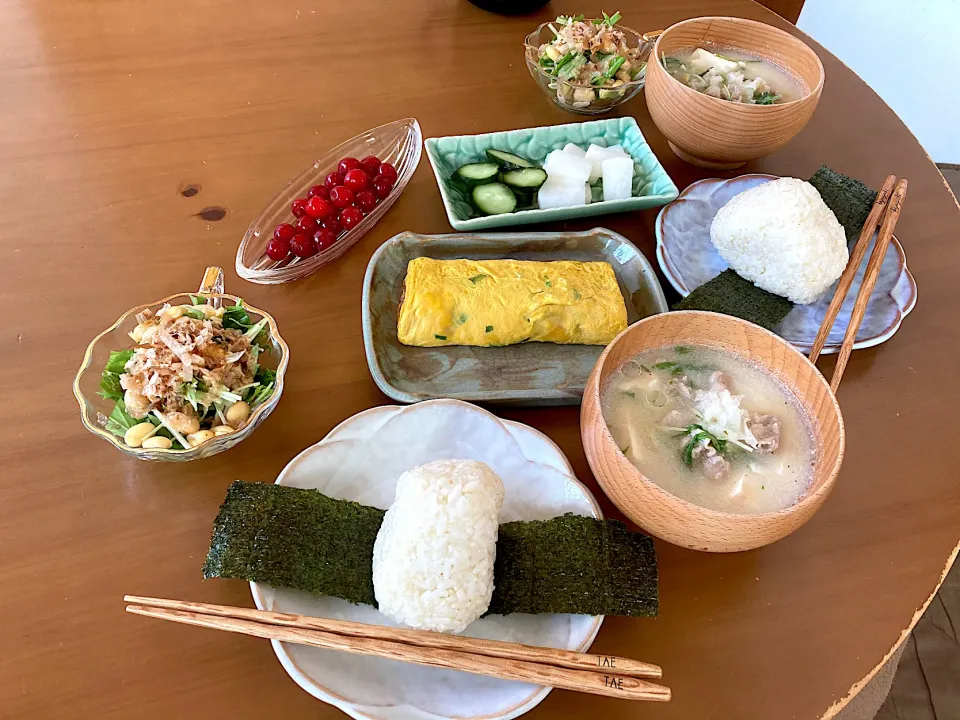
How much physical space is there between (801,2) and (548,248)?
6.21 ft

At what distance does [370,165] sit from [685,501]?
1026 mm

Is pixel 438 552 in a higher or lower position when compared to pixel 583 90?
lower

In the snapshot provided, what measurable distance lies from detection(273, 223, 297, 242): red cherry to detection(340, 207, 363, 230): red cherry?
0.34 ft

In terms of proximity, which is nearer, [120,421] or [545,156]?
[120,421]

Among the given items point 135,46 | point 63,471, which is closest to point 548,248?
point 63,471

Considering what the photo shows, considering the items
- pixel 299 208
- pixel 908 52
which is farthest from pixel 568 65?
pixel 908 52

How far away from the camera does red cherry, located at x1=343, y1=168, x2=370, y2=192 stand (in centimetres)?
145

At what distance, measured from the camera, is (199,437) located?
3.40ft

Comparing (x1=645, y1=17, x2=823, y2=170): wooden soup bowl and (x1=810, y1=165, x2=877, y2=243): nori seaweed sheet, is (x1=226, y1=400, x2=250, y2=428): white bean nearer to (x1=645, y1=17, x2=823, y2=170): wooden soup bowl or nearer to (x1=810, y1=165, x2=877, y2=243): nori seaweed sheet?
(x1=645, y1=17, x2=823, y2=170): wooden soup bowl

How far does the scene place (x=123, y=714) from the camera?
0.88 meters

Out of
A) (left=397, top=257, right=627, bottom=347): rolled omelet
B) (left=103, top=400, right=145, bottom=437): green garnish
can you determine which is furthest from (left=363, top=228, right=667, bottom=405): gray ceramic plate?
(left=103, top=400, right=145, bottom=437): green garnish

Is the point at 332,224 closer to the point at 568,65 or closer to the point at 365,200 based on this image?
the point at 365,200

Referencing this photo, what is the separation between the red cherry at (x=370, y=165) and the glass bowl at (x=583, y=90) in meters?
0.50

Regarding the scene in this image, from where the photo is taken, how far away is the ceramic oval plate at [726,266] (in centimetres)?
132
